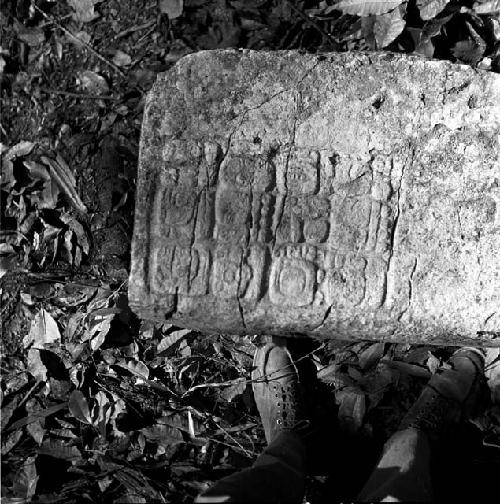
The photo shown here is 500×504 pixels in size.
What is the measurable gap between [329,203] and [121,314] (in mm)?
894

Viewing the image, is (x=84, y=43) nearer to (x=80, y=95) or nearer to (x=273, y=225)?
(x=80, y=95)

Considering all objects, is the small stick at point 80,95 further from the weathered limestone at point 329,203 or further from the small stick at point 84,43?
the weathered limestone at point 329,203

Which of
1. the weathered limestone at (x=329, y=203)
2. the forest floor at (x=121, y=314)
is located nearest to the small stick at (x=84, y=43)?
the forest floor at (x=121, y=314)

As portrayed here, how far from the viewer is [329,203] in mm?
1730

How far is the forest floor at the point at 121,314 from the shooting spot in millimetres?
2064

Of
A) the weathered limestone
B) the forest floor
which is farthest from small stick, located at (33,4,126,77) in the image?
the weathered limestone

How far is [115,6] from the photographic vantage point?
2389 mm

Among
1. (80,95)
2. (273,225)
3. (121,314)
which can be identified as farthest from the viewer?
(80,95)

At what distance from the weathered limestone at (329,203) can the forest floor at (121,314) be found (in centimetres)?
43

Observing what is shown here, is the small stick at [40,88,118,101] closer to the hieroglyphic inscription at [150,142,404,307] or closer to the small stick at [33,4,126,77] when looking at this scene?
the small stick at [33,4,126,77]

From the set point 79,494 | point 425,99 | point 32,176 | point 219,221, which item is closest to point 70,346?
point 79,494

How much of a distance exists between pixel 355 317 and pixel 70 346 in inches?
42.5

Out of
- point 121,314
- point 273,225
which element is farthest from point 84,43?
point 273,225

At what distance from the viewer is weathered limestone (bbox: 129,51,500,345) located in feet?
5.57
